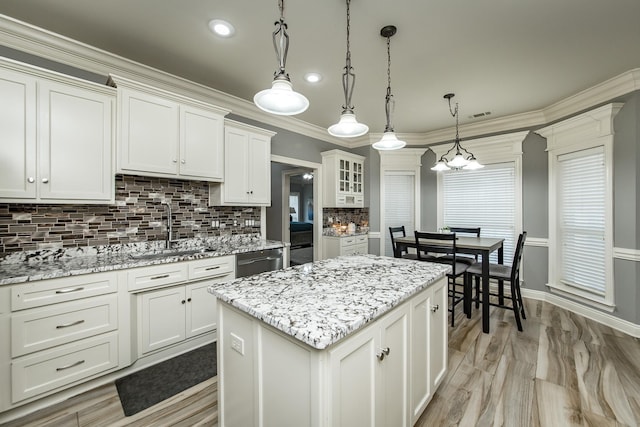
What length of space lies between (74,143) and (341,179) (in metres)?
3.44

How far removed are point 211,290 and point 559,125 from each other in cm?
465

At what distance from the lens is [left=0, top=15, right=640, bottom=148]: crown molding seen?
2125mm

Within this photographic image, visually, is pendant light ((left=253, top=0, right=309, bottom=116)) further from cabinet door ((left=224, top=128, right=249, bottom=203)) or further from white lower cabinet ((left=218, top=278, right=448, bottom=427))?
cabinet door ((left=224, top=128, right=249, bottom=203))

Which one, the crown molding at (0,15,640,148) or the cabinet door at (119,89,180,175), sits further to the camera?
the cabinet door at (119,89,180,175)

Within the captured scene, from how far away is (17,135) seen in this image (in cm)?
189

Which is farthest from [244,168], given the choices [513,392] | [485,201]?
[485,201]

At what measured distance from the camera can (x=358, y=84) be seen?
3.05m

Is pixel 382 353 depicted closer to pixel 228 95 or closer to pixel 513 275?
pixel 513 275

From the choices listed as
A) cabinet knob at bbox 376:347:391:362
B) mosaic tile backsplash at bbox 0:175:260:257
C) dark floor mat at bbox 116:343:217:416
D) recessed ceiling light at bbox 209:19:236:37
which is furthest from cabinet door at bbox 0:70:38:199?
cabinet knob at bbox 376:347:391:362

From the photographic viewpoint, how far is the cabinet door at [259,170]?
329cm

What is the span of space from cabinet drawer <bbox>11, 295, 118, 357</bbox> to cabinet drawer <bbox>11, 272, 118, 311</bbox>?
45 millimetres

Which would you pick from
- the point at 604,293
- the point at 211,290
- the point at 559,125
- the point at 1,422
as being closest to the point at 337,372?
the point at 211,290

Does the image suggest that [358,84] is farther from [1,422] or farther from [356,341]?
[1,422]

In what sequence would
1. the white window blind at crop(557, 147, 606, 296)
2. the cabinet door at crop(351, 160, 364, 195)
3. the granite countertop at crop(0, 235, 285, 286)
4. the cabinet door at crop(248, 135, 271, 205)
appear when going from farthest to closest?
1. the cabinet door at crop(351, 160, 364, 195)
2. the cabinet door at crop(248, 135, 271, 205)
3. the white window blind at crop(557, 147, 606, 296)
4. the granite countertop at crop(0, 235, 285, 286)
